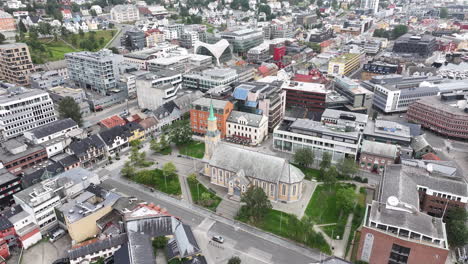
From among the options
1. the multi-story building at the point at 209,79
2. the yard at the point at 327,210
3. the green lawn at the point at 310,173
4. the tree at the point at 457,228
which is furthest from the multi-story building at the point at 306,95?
the tree at the point at 457,228

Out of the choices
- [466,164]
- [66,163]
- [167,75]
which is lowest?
[466,164]

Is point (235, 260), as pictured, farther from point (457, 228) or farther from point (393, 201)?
point (457, 228)

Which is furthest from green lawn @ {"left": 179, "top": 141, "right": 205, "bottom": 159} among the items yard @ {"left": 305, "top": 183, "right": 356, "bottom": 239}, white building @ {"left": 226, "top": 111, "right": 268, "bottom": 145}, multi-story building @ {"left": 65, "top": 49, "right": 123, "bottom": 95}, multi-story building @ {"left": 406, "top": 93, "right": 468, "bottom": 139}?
multi-story building @ {"left": 406, "top": 93, "right": 468, "bottom": 139}

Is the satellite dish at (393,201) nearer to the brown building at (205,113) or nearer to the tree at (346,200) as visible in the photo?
the tree at (346,200)

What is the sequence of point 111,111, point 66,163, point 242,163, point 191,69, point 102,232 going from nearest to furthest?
point 102,232 < point 242,163 < point 66,163 < point 111,111 < point 191,69

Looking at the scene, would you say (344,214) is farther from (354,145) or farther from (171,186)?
(171,186)

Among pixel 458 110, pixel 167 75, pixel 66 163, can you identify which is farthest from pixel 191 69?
pixel 458 110

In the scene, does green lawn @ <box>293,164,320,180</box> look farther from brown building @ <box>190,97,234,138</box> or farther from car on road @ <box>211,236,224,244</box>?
car on road @ <box>211,236,224,244</box>
